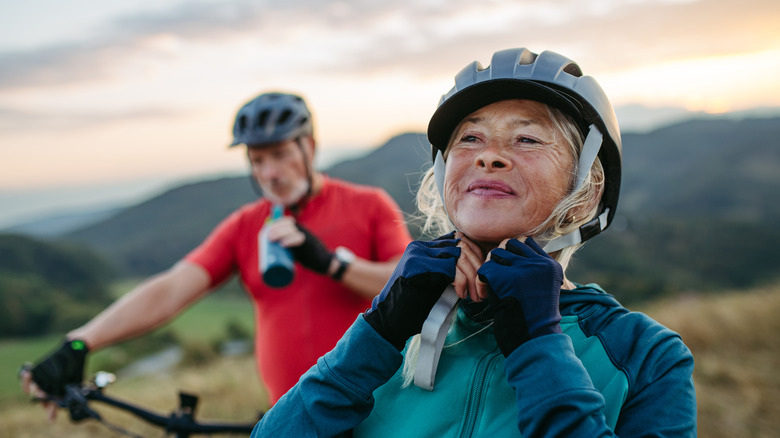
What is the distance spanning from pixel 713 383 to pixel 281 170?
6.28 meters

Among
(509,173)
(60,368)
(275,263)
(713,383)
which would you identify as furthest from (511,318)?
(713,383)

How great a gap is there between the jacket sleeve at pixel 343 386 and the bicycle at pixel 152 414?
1.64m

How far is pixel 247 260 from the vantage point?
361 centimetres

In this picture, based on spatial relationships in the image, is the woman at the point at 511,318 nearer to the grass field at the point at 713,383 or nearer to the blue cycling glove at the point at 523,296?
the blue cycling glove at the point at 523,296

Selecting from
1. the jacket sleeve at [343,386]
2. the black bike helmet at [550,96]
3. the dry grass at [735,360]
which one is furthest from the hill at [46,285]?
the black bike helmet at [550,96]

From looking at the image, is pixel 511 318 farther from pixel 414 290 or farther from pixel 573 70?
pixel 573 70

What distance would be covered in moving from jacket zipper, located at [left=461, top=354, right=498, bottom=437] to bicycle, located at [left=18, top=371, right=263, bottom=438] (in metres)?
1.94

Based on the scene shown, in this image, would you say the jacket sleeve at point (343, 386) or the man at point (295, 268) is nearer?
the jacket sleeve at point (343, 386)

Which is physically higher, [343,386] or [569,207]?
[569,207]

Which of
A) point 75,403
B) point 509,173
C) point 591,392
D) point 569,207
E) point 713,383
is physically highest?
point 509,173

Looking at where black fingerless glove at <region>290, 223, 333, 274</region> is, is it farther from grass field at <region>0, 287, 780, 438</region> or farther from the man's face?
grass field at <region>0, 287, 780, 438</region>

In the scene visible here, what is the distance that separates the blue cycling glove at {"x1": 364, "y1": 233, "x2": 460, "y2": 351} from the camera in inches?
60.1

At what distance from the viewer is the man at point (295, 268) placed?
3.26 m

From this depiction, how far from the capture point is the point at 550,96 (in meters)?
1.71
